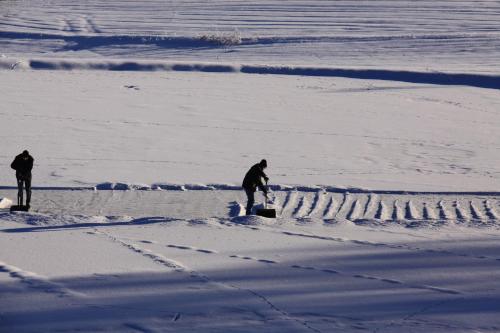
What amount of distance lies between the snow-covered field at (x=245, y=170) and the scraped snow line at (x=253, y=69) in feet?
0.21

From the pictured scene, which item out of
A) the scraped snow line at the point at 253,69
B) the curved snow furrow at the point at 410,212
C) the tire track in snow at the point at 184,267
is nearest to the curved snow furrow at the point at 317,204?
the curved snow furrow at the point at 410,212

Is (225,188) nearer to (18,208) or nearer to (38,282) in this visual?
(18,208)

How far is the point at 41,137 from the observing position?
18016 millimetres

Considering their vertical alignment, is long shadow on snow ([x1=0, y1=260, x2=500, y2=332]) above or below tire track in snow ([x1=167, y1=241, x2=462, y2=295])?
below

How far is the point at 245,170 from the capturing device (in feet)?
51.6

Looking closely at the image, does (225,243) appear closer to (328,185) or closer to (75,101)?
(328,185)

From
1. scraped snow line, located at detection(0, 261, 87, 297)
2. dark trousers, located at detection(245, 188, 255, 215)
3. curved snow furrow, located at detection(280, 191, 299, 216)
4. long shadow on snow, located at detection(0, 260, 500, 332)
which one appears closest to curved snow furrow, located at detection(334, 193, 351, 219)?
curved snow furrow, located at detection(280, 191, 299, 216)

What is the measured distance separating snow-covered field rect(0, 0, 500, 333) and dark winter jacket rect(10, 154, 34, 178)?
52 cm

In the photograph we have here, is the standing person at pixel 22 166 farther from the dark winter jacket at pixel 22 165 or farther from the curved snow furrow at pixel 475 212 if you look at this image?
the curved snow furrow at pixel 475 212

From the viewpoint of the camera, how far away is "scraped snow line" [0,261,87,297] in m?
8.15

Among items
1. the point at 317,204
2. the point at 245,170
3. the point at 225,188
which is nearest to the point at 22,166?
the point at 225,188

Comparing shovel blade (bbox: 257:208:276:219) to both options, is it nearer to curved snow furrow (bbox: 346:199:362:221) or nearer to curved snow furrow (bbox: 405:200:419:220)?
curved snow furrow (bbox: 346:199:362:221)

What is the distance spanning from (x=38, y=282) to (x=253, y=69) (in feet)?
63.2

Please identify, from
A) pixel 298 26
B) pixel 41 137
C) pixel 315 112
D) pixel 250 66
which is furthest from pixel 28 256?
pixel 298 26
